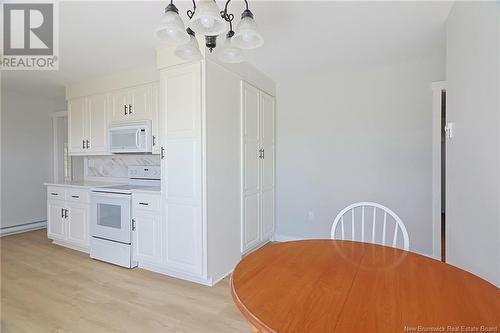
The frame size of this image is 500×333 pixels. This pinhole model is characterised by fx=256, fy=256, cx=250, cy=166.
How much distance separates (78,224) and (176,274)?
5.30ft

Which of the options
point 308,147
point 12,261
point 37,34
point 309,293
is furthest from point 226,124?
point 12,261

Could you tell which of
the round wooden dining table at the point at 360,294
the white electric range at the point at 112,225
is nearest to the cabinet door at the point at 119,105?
the white electric range at the point at 112,225

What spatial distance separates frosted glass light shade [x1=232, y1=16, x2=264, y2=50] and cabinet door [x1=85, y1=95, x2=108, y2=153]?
271 cm

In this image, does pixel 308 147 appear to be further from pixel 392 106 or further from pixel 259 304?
pixel 259 304

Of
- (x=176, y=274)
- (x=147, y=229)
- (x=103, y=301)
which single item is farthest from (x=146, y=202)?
(x=103, y=301)

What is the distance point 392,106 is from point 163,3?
2.56 m

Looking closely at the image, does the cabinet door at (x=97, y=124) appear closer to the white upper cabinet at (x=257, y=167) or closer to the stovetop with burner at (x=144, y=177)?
the stovetop with burner at (x=144, y=177)

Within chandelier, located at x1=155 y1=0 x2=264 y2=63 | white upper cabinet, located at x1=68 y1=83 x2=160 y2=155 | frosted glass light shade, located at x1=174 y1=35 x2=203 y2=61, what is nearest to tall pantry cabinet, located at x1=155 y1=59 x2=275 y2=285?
white upper cabinet, located at x1=68 y1=83 x2=160 y2=155

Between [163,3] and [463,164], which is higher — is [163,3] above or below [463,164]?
above

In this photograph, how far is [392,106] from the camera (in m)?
2.94

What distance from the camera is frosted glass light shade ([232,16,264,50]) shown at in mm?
1271

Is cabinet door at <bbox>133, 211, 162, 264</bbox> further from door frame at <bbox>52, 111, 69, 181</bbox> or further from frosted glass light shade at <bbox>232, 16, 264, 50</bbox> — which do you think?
door frame at <bbox>52, 111, 69, 181</bbox>

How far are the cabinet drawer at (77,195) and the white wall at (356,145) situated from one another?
2.47m

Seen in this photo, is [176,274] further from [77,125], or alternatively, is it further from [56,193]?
[77,125]
